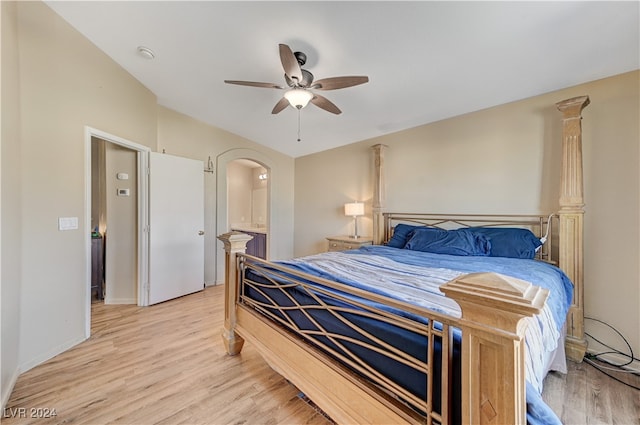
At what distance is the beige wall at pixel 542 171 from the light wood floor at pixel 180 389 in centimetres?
78

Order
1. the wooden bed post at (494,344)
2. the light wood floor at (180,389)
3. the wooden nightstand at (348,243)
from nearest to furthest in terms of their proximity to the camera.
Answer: the wooden bed post at (494,344)
the light wood floor at (180,389)
the wooden nightstand at (348,243)

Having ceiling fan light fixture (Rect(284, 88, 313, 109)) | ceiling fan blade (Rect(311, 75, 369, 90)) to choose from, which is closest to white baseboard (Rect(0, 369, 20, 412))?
ceiling fan light fixture (Rect(284, 88, 313, 109))

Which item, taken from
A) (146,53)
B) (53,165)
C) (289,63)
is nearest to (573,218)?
(289,63)

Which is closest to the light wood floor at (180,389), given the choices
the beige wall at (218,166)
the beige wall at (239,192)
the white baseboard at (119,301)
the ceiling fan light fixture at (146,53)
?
the white baseboard at (119,301)

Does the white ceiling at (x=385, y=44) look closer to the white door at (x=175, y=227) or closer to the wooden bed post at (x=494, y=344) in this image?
the white door at (x=175, y=227)

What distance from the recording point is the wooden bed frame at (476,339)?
0.69 metres

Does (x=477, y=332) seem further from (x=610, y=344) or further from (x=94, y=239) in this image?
(x=94, y=239)

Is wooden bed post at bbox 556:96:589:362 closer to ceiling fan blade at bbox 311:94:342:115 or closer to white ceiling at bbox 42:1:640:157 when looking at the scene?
white ceiling at bbox 42:1:640:157

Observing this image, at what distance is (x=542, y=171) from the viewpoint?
8.51 ft

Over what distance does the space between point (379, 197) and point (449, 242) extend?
1288 millimetres

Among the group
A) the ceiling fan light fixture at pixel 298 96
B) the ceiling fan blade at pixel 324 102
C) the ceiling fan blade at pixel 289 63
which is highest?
the ceiling fan blade at pixel 289 63

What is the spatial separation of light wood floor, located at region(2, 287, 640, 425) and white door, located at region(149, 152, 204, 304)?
39.8 inches

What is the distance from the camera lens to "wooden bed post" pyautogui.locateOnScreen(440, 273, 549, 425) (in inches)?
26.4

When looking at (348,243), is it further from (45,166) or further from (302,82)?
(45,166)
